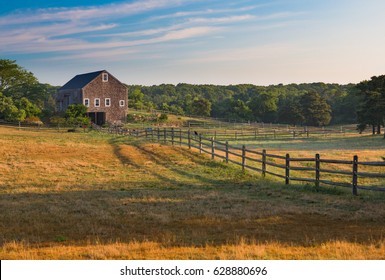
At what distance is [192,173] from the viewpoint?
24.6 m

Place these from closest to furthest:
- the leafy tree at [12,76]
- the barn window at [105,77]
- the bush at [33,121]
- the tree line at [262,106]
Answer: the tree line at [262,106] → the bush at [33,121] → the barn window at [105,77] → the leafy tree at [12,76]

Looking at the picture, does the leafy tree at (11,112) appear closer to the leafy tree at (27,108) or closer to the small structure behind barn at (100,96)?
the leafy tree at (27,108)

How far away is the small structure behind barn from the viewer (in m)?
75.5

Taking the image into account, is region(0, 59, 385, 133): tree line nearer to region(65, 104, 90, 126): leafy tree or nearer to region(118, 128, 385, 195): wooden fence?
region(65, 104, 90, 126): leafy tree

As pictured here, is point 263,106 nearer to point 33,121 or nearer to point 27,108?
point 27,108

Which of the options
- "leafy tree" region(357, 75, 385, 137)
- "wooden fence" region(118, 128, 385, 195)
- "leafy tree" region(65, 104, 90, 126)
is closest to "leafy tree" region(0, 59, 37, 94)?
"leafy tree" region(65, 104, 90, 126)

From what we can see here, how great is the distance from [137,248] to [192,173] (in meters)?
15.0

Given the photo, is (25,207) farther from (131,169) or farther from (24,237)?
(131,169)

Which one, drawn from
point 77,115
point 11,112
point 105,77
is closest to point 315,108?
point 105,77

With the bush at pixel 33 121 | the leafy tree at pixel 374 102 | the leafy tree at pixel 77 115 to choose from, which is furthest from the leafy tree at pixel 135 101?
the leafy tree at pixel 374 102

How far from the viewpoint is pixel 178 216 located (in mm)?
13453

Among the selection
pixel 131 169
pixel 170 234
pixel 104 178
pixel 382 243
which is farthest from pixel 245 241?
pixel 131 169

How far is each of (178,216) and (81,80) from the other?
70.5 m

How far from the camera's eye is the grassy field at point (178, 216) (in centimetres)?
943
